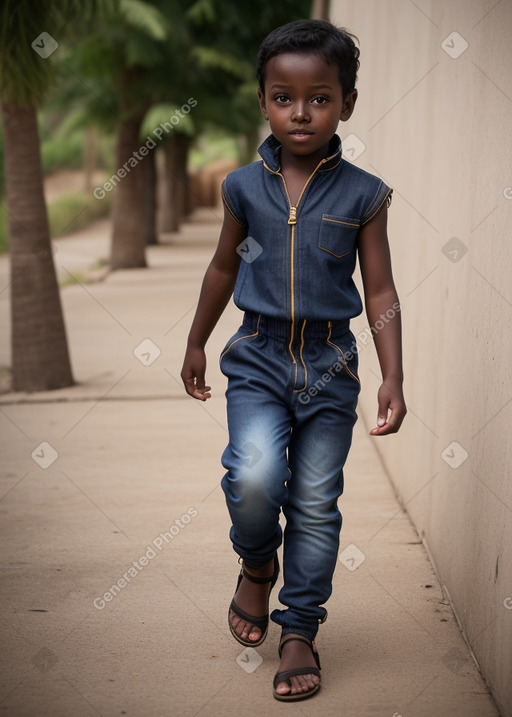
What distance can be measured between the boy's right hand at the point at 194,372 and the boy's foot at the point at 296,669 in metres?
0.79

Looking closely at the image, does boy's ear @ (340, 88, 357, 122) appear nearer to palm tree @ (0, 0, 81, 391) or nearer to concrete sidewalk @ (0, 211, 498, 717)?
concrete sidewalk @ (0, 211, 498, 717)

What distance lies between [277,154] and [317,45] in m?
0.34

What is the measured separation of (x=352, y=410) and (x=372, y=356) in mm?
3382

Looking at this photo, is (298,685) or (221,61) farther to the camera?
(221,61)

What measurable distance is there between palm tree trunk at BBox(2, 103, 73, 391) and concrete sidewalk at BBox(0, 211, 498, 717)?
100cm

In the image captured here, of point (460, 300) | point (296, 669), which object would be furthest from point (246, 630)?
point (460, 300)

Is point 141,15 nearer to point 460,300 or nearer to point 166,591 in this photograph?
point 460,300

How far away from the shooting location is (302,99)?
2.82 metres

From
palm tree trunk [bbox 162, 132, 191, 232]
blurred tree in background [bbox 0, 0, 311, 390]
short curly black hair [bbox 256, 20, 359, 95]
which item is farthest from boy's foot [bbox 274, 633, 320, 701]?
palm tree trunk [bbox 162, 132, 191, 232]

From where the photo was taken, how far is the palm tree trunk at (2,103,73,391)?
25.3 feet

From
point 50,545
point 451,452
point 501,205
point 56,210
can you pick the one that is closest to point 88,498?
point 50,545

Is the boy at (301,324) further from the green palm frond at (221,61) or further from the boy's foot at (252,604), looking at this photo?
the green palm frond at (221,61)

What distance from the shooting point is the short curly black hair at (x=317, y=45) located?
2.81 meters

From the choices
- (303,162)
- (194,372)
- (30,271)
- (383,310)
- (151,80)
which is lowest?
(30,271)
